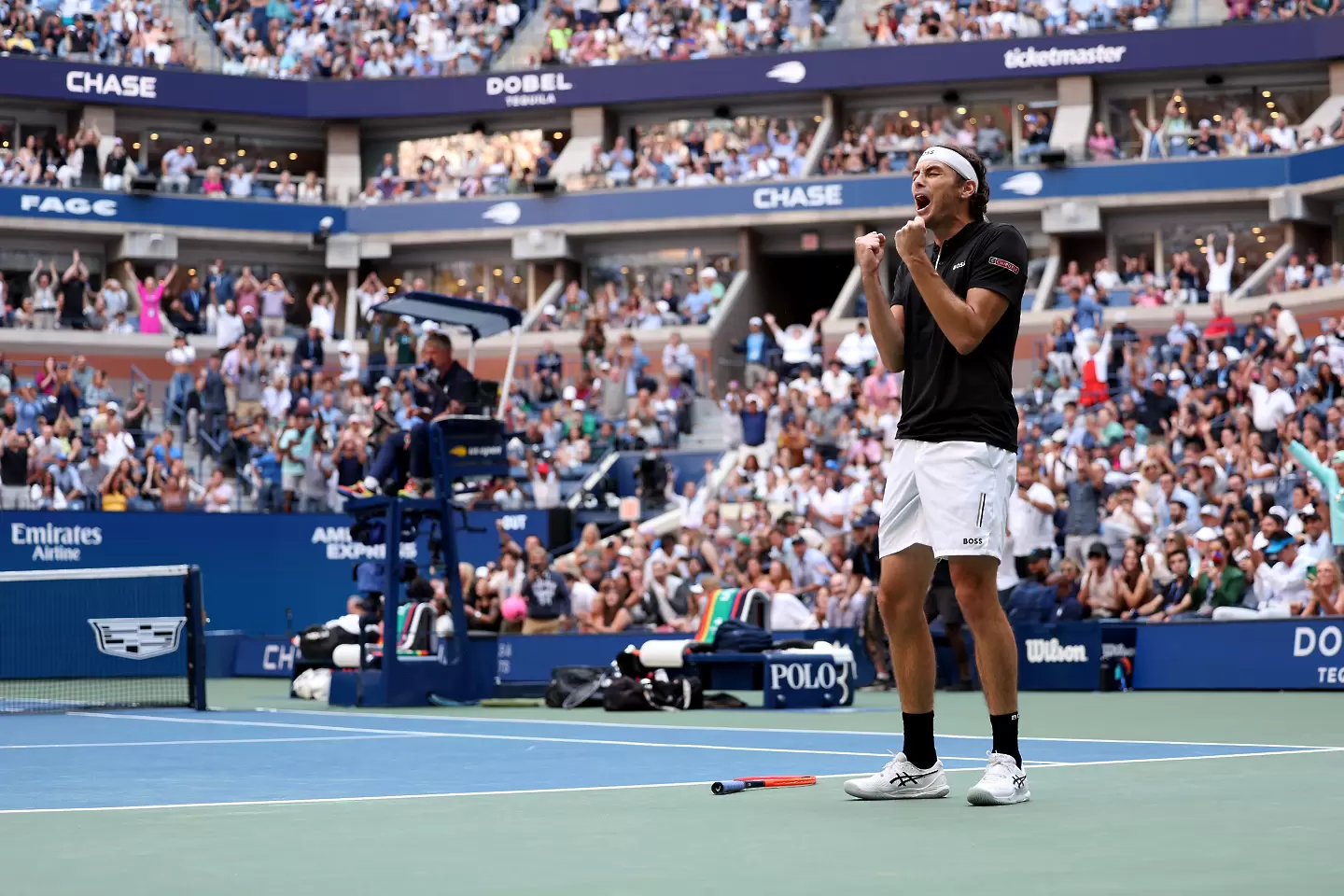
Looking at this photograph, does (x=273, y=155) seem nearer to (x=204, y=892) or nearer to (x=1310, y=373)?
(x=1310, y=373)

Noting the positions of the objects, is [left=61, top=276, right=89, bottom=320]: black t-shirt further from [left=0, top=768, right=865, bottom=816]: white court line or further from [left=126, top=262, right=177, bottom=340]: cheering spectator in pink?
[left=0, top=768, right=865, bottom=816]: white court line

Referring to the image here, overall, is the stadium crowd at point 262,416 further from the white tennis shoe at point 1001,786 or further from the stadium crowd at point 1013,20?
the white tennis shoe at point 1001,786

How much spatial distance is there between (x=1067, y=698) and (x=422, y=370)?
246 inches

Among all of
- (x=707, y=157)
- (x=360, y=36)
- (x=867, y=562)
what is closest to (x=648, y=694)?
(x=867, y=562)

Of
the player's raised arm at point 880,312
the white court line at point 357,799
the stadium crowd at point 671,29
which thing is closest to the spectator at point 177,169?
the stadium crowd at point 671,29

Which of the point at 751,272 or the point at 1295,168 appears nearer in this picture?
the point at 1295,168

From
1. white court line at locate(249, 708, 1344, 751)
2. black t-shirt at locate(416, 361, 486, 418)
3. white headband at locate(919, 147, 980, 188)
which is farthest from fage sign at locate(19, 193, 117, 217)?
white headband at locate(919, 147, 980, 188)

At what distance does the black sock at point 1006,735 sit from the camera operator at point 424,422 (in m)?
9.69

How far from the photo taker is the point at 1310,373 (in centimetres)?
2422

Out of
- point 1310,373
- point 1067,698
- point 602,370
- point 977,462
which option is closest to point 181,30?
point 602,370

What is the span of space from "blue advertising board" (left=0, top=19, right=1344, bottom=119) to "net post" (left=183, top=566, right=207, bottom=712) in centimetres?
2776

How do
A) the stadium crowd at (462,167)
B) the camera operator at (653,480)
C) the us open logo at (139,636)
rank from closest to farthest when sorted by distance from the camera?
the us open logo at (139,636) → the camera operator at (653,480) → the stadium crowd at (462,167)

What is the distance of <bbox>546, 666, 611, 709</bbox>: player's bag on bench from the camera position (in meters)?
15.7

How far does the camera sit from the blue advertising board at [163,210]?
40969 millimetres
